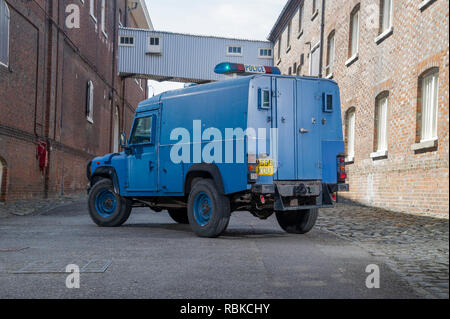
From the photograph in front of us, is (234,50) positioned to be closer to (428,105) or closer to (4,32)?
(4,32)

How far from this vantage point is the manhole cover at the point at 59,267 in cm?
547

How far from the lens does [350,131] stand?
1925 cm

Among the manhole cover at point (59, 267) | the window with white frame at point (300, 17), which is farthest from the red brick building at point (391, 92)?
the manhole cover at point (59, 267)

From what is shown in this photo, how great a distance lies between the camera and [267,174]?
7.89m

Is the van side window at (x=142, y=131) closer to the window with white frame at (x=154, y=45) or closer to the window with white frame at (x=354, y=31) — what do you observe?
the window with white frame at (x=354, y=31)

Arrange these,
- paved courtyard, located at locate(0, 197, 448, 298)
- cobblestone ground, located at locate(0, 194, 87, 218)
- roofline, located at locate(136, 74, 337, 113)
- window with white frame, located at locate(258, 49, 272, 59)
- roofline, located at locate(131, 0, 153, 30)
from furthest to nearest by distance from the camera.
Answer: roofline, located at locate(131, 0, 153, 30) → window with white frame, located at locate(258, 49, 272, 59) → cobblestone ground, located at locate(0, 194, 87, 218) → roofline, located at locate(136, 74, 337, 113) → paved courtyard, located at locate(0, 197, 448, 298)

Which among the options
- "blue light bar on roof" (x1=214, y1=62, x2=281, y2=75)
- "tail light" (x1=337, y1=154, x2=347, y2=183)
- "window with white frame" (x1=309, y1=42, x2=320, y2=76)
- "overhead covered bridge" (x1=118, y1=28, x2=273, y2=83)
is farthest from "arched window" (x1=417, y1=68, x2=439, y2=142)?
"overhead covered bridge" (x1=118, y1=28, x2=273, y2=83)

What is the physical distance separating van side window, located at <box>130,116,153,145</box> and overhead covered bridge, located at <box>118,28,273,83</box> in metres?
23.9

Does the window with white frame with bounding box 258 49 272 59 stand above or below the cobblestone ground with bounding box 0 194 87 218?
above

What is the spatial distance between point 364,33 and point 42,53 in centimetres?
1116

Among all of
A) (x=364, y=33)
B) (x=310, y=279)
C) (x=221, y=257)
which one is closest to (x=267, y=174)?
(x=221, y=257)

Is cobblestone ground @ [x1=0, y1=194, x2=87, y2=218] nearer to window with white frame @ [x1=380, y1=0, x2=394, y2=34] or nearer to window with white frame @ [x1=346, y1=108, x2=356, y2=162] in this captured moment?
window with white frame @ [x1=346, y1=108, x2=356, y2=162]

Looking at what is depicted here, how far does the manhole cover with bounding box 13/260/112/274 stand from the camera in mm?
5469

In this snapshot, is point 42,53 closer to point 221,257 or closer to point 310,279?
point 221,257
